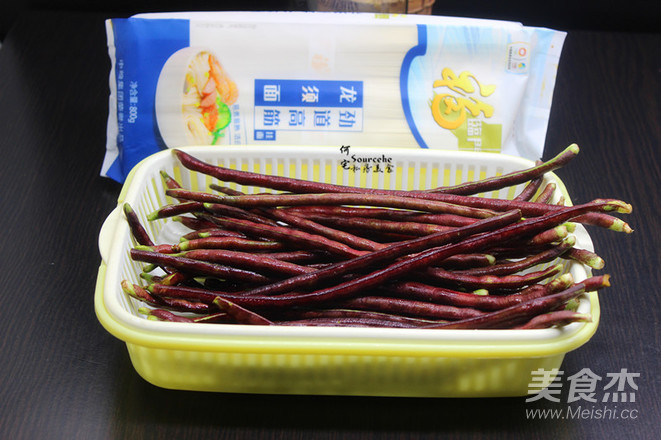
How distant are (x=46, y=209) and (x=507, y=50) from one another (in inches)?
39.7

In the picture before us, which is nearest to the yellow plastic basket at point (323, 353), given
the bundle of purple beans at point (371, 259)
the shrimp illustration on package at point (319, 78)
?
the bundle of purple beans at point (371, 259)

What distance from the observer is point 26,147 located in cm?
147

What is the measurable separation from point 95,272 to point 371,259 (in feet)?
1.78

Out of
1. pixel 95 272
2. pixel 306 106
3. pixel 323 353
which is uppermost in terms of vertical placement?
pixel 306 106

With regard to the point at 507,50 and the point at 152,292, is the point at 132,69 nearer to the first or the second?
the point at 152,292

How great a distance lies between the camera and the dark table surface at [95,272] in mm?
922

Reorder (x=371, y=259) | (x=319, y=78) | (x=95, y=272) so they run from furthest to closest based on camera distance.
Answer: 1. (x=319, y=78)
2. (x=95, y=272)
3. (x=371, y=259)

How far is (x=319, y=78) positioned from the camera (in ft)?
4.43

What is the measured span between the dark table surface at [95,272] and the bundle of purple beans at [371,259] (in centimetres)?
13

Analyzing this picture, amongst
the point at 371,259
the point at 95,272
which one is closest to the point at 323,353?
the point at 371,259

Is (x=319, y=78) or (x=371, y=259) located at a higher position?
(x=319, y=78)

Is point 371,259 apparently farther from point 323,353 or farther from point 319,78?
point 319,78

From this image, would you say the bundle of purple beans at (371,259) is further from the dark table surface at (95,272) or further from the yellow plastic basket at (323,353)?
the dark table surface at (95,272)

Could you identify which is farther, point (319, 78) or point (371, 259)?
point (319, 78)
